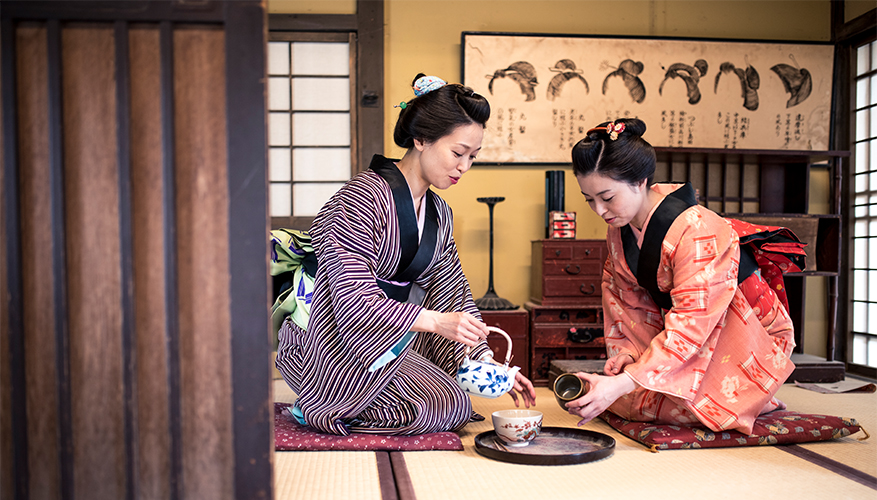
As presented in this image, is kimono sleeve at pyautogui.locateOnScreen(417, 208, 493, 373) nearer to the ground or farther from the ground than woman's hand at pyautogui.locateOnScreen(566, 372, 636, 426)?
farther from the ground

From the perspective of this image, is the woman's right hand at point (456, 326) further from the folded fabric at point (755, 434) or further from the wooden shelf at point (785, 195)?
the wooden shelf at point (785, 195)

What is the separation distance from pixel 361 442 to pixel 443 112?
1.25 meters

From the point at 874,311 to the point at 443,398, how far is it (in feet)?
12.0

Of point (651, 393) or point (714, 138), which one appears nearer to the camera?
point (651, 393)

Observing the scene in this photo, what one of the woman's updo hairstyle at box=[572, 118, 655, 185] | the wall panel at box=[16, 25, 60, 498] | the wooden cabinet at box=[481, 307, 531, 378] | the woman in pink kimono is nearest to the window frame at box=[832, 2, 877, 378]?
the wooden cabinet at box=[481, 307, 531, 378]

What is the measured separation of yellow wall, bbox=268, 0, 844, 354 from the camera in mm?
4512

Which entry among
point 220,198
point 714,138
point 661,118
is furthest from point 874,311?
point 220,198

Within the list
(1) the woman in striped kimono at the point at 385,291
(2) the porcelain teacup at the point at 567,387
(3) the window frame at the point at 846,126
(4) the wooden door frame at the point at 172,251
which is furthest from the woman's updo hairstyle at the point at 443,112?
(3) the window frame at the point at 846,126

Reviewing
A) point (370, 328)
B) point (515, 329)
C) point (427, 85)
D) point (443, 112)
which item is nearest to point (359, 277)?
point (370, 328)

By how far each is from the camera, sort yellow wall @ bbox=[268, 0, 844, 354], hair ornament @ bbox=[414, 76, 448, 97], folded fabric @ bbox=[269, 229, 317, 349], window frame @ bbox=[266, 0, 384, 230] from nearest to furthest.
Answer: hair ornament @ bbox=[414, 76, 448, 97] → folded fabric @ bbox=[269, 229, 317, 349] → window frame @ bbox=[266, 0, 384, 230] → yellow wall @ bbox=[268, 0, 844, 354]

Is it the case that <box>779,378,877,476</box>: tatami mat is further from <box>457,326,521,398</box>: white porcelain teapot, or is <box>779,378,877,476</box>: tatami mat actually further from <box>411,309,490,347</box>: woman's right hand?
<box>411,309,490,347</box>: woman's right hand

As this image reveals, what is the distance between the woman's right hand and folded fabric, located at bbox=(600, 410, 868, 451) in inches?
30.4

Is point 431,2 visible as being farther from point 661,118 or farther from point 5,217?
point 5,217

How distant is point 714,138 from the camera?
4.66 metres
